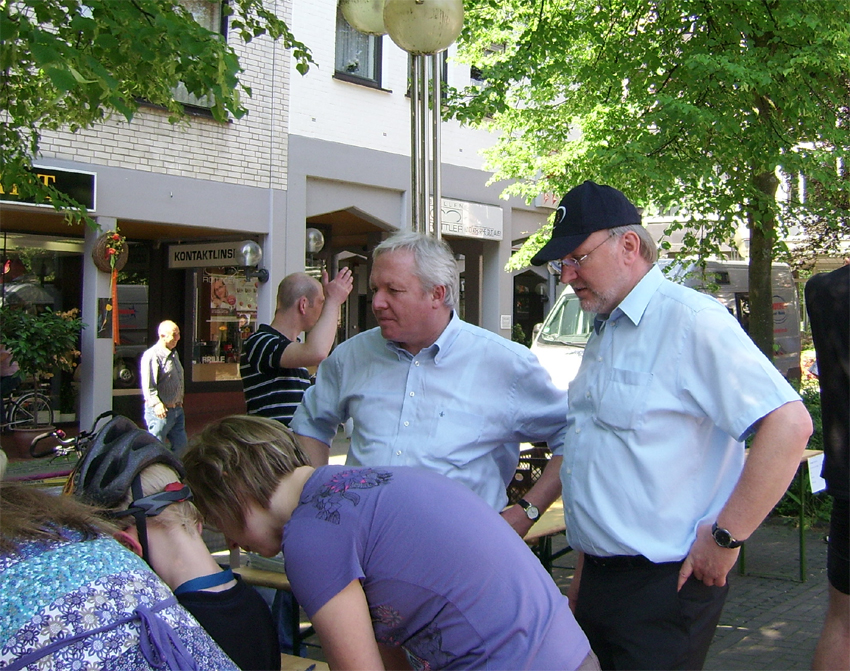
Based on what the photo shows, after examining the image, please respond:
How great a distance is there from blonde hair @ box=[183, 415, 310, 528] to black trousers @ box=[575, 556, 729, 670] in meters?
0.91

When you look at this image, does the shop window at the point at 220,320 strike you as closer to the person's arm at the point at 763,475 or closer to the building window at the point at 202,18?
the building window at the point at 202,18

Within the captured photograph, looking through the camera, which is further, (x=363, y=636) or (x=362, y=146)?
(x=362, y=146)

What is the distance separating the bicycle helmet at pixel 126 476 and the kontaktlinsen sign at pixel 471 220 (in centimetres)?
1284

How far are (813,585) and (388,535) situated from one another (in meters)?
5.27

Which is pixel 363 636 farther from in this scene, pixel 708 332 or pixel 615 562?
pixel 708 332

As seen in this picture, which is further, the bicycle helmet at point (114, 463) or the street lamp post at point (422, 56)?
the street lamp post at point (422, 56)

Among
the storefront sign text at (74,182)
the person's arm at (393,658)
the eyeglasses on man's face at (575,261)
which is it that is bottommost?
the person's arm at (393,658)

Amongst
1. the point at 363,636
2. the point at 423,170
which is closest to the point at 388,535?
the point at 363,636

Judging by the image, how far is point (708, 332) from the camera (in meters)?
2.31

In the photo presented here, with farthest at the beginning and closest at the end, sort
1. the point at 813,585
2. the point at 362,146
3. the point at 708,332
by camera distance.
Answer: the point at 362,146 < the point at 813,585 < the point at 708,332

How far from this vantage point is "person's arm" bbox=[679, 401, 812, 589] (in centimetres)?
216

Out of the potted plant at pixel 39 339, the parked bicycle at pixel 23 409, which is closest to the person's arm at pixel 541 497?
the potted plant at pixel 39 339

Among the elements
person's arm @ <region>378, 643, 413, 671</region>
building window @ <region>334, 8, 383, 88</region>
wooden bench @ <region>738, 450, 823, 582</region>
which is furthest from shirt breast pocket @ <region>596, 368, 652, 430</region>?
building window @ <region>334, 8, 383, 88</region>

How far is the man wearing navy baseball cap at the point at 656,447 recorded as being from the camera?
86.5 inches
